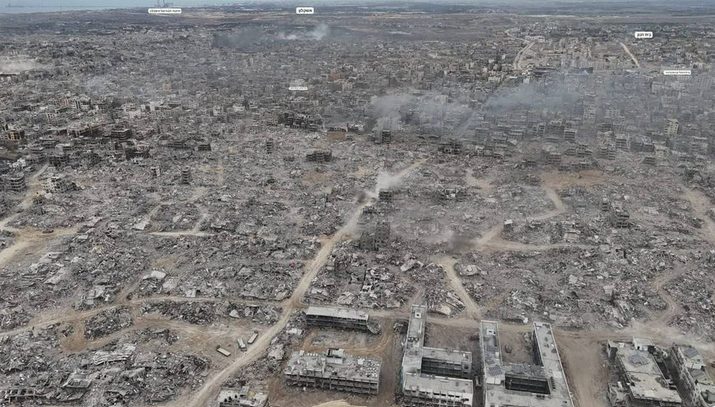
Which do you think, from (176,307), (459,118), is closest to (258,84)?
(459,118)

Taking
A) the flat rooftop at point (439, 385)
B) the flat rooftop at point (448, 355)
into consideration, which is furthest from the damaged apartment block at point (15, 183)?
the flat rooftop at point (439, 385)

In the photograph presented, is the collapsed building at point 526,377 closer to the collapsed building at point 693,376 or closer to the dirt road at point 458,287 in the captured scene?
the dirt road at point 458,287

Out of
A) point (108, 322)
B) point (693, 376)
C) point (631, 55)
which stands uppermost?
point (631, 55)

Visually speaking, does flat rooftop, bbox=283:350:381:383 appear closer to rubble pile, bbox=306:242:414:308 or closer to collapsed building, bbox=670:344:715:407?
rubble pile, bbox=306:242:414:308

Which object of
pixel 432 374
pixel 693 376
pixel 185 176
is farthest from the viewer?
pixel 185 176

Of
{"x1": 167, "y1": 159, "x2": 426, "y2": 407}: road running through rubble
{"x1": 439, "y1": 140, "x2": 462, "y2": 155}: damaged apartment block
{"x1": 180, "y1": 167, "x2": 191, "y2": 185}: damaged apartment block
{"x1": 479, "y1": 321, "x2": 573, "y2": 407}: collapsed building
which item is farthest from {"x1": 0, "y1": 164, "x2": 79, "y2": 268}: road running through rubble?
{"x1": 439, "y1": 140, "x2": 462, "y2": 155}: damaged apartment block

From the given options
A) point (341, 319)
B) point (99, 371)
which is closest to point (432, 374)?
point (341, 319)

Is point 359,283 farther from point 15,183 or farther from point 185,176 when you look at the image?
point 15,183
